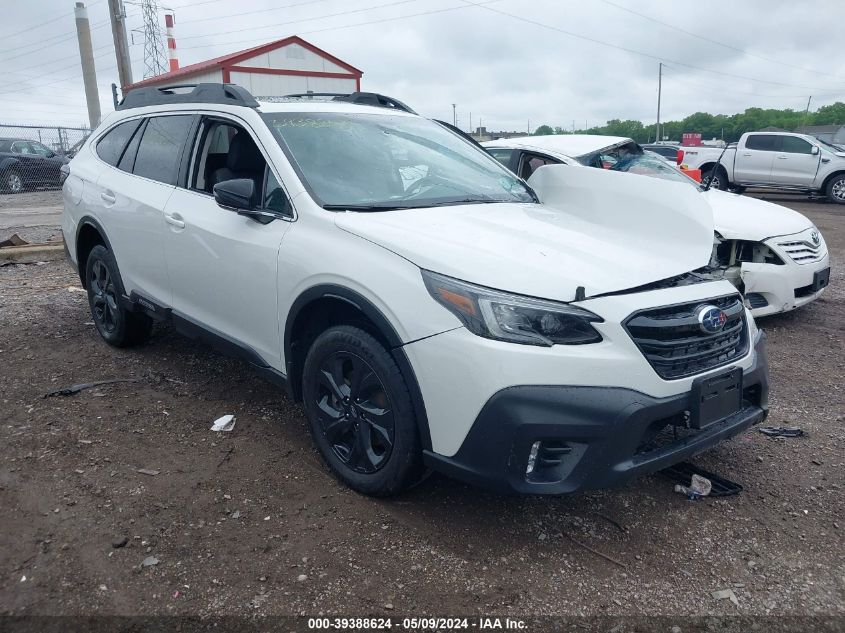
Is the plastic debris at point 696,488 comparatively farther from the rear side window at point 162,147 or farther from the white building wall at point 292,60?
the white building wall at point 292,60

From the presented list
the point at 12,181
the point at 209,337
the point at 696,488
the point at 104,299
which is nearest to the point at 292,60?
the point at 12,181

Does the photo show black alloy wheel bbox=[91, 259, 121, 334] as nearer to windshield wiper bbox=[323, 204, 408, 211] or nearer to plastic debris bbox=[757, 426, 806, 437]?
windshield wiper bbox=[323, 204, 408, 211]

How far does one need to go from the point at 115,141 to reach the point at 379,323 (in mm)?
3276

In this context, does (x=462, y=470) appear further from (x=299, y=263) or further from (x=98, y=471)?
(x=98, y=471)

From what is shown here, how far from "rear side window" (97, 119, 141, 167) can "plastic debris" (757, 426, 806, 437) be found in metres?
4.45

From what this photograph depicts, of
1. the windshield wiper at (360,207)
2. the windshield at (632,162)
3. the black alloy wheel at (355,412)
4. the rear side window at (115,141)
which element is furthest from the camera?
the windshield at (632,162)

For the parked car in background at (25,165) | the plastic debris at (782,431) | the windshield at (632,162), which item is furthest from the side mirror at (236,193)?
the parked car in background at (25,165)

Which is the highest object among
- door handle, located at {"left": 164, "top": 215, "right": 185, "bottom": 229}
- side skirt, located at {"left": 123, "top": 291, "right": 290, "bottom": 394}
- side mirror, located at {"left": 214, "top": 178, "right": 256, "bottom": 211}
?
side mirror, located at {"left": 214, "top": 178, "right": 256, "bottom": 211}

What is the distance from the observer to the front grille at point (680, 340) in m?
2.57

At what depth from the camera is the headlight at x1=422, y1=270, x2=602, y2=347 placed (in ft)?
8.26

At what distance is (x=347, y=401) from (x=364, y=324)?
1.18ft

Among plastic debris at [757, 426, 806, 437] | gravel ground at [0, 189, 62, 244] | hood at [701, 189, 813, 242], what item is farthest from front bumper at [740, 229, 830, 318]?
gravel ground at [0, 189, 62, 244]

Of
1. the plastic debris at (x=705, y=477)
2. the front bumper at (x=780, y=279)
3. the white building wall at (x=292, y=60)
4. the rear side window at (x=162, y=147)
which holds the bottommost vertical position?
the plastic debris at (x=705, y=477)

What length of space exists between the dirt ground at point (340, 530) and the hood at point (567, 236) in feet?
3.55
